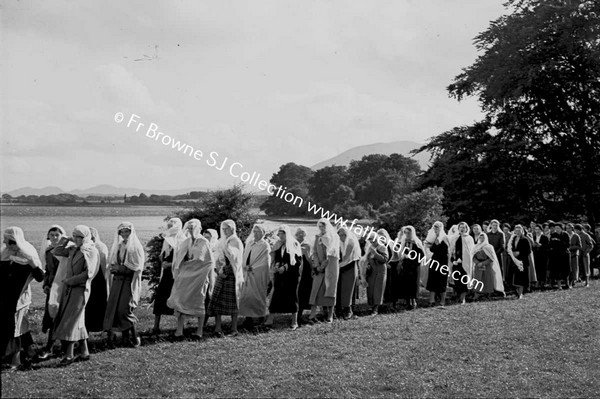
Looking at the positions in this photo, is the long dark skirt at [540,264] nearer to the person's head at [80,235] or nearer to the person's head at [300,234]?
the person's head at [300,234]

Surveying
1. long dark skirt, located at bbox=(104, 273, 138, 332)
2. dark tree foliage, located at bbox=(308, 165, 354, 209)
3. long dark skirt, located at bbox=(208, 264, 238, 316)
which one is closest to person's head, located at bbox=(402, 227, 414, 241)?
A: long dark skirt, located at bbox=(208, 264, 238, 316)

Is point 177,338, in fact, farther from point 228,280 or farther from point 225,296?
point 228,280

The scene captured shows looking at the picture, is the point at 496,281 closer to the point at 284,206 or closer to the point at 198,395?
the point at 198,395

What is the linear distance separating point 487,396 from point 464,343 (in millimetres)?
2706

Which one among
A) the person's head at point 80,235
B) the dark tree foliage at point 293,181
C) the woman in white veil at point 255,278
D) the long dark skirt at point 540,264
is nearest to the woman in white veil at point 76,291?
the person's head at point 80,235

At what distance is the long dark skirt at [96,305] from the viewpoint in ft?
29.5

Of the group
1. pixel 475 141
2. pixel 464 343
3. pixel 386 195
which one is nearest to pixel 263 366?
pixel 464 343

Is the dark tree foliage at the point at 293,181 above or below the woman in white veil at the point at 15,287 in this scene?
above

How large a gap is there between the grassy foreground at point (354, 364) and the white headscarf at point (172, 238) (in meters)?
1.59

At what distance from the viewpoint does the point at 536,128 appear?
2844cm

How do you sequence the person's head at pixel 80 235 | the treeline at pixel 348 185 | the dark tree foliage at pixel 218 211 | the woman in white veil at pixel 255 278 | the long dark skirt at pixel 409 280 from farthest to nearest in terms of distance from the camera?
the treeline at pixel 348 185, the dark tree foliage at pixel 218 211, the long dark skirt at pixel 409 280, the woman in white veil at pixel 255 278, the person's head at pixel 80 235

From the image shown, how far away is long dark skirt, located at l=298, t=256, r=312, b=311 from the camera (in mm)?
11945

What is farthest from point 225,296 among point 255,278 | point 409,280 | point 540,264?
point 540,264

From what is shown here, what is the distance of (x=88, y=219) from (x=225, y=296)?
27399mm
